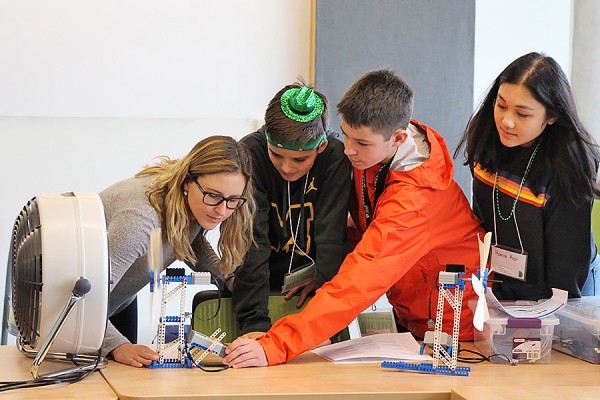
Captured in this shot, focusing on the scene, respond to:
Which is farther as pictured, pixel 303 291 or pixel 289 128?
pixel 303 291

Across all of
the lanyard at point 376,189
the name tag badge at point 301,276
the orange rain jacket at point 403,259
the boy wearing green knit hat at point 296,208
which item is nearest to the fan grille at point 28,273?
the orange rain jacket at point 403,259

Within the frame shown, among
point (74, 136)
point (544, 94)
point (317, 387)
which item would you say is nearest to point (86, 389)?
point (317, 387)

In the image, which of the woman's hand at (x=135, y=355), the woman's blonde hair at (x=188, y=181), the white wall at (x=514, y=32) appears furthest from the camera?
the white wall at (x=514, y=32)

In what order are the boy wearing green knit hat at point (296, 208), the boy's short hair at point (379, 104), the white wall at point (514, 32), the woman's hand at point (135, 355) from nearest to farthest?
the woman's hand at point (135, 355), the boy's short hair at point (379, 104), the boy wearing green knit hat at point (296, 208), the white wall at point (514, 32)

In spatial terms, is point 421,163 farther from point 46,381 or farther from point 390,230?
point 46,381

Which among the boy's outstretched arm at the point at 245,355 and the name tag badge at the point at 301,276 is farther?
the name tag badge at the point at 301,276

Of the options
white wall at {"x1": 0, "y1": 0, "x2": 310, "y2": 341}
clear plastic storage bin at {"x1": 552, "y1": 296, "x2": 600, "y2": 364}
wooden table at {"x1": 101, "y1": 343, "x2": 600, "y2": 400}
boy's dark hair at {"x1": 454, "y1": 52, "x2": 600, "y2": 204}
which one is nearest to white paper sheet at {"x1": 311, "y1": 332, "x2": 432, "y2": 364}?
wooden table at {"x1": 101, "y1": 343, "x2": 600, "y2": 400}

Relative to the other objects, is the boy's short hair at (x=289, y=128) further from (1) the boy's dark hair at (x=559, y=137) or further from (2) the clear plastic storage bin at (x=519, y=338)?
(2) the clear plastic storage bin at (x=519, y=338)

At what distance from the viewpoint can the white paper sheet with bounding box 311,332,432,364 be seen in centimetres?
212

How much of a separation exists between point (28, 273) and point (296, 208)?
2.89 feet

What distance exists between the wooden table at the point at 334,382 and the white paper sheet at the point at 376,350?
5cm

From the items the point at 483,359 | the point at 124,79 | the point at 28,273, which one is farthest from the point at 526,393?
the point at 124,79

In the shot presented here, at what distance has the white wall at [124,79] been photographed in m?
3.72

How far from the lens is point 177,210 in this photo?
2.09 m
